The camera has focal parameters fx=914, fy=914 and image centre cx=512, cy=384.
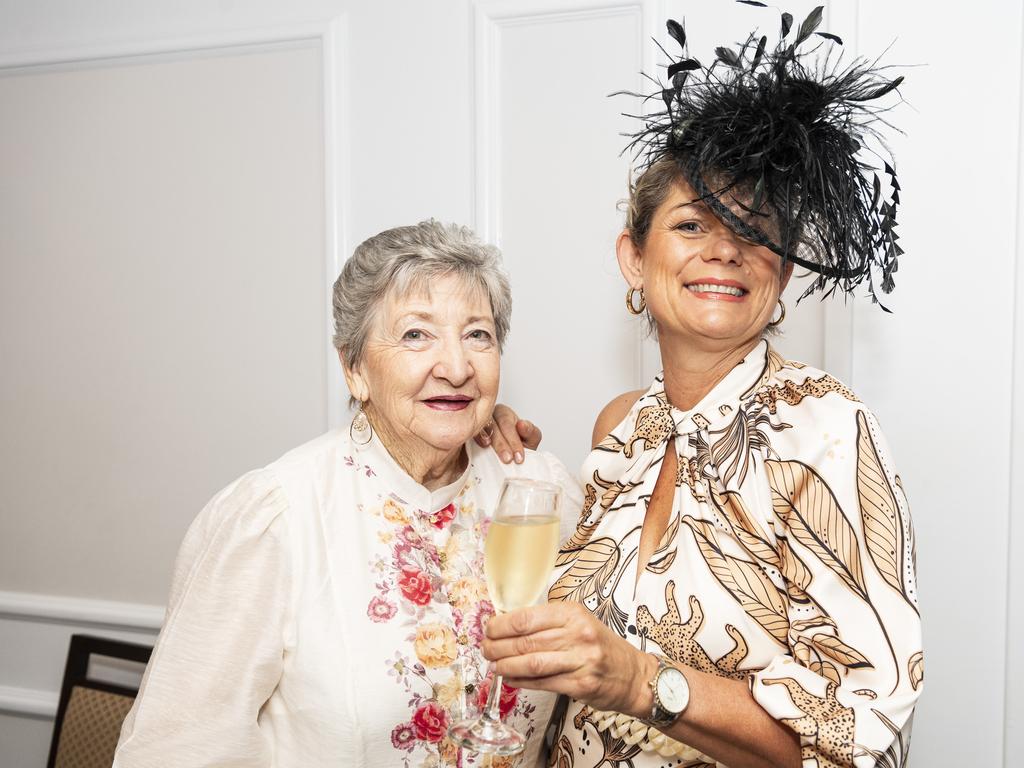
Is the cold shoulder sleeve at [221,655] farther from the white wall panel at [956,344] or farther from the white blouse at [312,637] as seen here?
the white wall panel at [956,344]

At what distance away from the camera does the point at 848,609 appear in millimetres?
1300

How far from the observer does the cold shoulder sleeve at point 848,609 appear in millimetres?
1261

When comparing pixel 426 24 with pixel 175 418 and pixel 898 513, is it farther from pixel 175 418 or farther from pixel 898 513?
pixel 898 513

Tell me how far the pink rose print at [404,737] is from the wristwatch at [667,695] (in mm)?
471

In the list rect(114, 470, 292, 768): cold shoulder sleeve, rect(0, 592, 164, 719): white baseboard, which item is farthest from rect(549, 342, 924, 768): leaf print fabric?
rect(0, 592, 164, 719): white baseboard

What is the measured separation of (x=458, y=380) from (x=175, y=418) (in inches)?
61.7

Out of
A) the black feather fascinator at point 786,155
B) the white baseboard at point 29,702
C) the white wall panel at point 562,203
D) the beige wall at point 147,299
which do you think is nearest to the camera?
the black feather fascinator at point 786,155

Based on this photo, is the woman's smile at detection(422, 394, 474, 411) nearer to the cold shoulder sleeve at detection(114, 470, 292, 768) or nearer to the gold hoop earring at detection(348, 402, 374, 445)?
the gold hoop earring at detection(348, 402, 374, 445)

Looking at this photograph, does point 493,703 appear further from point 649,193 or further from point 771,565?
point 649,193

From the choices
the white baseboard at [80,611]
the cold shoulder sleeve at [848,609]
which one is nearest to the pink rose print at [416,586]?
the cold shoulder sleeve at [848,609]

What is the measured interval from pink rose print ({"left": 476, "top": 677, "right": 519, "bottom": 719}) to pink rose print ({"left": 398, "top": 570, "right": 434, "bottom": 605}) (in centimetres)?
18

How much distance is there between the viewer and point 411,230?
5.53 feet

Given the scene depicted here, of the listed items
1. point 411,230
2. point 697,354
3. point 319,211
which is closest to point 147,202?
point 319,211

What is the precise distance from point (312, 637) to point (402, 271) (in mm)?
657
